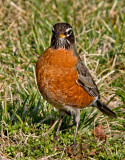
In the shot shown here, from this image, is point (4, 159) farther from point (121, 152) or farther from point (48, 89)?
point (121, 152)

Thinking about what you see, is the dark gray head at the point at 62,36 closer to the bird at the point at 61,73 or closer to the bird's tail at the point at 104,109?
the bird at the point at 61,73

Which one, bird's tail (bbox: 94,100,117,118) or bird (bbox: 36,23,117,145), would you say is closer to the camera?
bird (bbox: 36,23,117,145)

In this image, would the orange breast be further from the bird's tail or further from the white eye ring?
the bird's tail

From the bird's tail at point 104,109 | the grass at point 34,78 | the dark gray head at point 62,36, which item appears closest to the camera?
the dark gray head at point 62,36

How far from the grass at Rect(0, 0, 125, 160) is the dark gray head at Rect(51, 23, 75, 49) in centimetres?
95

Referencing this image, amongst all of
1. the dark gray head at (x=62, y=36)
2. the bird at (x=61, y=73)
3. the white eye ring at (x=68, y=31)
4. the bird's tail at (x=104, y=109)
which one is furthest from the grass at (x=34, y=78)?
the white eye ring at (x=68, y=31)

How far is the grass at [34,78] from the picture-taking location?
452cm

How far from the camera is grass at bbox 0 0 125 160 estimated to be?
4.52 metres

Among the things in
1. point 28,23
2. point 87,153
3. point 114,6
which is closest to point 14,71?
A: point 28,23

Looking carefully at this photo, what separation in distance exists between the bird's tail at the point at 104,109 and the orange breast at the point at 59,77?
0.84 metres

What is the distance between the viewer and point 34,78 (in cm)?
576

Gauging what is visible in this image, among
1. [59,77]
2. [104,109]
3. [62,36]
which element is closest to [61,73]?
[59,77]

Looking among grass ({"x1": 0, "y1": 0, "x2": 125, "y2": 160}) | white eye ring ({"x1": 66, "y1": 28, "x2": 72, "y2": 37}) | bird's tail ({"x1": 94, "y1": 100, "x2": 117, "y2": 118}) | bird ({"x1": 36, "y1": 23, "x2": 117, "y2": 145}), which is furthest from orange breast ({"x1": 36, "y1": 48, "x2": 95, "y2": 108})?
bird's tail ({"x1": 94, "y1": 100, "x2": 117, "y2": 118})

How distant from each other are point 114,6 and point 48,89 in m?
4.34
